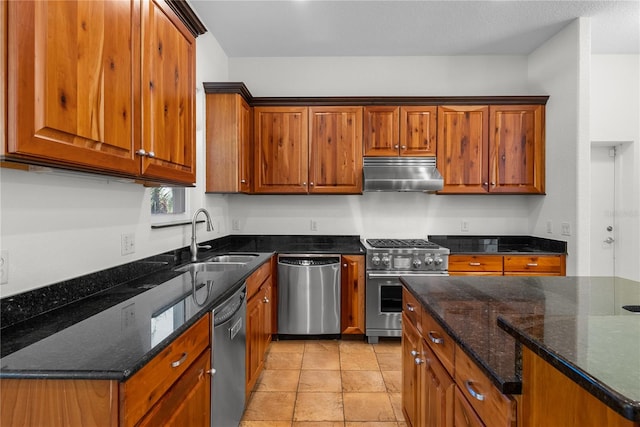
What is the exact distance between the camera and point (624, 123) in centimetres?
382

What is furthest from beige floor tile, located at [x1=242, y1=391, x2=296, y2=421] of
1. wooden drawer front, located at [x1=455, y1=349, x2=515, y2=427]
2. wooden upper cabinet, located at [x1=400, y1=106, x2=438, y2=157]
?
wooden upper cabinet, located at [x1=400, y1=106, x2=438, y2=157]

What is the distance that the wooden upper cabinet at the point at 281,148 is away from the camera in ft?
11.9

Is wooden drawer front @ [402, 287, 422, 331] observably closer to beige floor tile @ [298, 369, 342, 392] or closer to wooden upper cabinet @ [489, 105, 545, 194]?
beige floor tile @ [298, 369, 342, 392]

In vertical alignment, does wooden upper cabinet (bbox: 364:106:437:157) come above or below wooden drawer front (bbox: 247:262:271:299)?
above

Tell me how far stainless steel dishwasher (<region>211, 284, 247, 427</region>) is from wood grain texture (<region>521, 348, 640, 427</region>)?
1256 mm

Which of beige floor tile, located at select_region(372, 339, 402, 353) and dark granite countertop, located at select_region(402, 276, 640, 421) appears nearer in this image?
dark granite countertop, located at select_region(402, 276, 640, 421)

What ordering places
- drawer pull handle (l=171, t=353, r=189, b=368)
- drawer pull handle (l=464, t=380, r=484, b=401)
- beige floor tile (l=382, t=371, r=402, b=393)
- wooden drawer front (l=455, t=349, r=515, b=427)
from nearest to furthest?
1. wooden drawer front (l=455, t=349, r=515, b=427)
2. drawer pull handle (l=464, t=380, r=484, b=401)
3. drawer pull handle (l=171, t=353, r=189, b=368)
4. beige floor tile (l=382, t=371, r=402, b=393)

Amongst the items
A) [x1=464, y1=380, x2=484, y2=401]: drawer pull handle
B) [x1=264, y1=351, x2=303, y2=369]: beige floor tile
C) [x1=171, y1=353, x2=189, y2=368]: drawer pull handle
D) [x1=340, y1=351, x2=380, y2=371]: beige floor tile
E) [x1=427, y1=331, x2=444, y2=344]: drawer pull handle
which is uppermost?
[x1=427, y1=331, x2=444, y2=344]: drawer pull handle

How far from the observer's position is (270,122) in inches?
144

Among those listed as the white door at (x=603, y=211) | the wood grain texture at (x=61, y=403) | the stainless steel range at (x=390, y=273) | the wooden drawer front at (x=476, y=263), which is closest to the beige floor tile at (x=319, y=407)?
the stainless steel range at (x=390, y=273)

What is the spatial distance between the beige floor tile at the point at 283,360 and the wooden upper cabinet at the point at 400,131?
84.8 inches

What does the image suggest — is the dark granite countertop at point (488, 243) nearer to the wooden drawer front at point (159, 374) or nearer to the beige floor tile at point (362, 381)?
the beige floor tile at point (362, 381)

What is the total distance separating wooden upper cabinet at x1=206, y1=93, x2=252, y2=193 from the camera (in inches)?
129

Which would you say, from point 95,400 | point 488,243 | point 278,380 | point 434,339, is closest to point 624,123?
point 488,243
